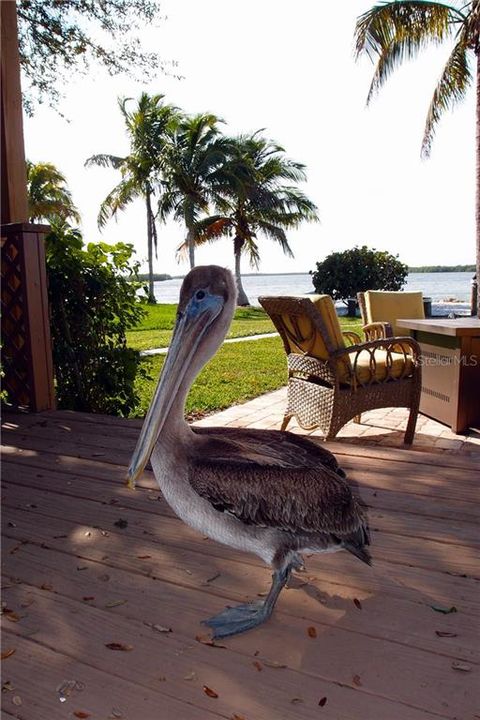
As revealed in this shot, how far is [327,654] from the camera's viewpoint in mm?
1483

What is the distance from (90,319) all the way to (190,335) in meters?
3.45

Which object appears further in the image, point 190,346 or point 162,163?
point 162,163

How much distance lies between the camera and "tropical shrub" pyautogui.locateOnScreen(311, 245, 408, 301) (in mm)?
18781

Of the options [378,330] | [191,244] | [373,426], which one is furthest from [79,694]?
[191,244]

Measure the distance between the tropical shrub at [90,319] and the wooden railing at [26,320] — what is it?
0.31 meters

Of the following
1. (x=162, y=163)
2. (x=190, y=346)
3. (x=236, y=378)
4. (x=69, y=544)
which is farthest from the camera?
(x=162, y=163)

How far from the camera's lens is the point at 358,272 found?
18781 millimetres

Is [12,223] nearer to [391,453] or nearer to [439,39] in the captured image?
[391,453]

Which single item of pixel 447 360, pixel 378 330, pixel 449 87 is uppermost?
pixel 449 87

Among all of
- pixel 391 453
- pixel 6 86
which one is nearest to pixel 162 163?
pixel 6 86

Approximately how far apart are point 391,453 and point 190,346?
6.82 feet

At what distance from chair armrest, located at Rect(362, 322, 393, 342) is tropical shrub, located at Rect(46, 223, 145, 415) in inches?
106

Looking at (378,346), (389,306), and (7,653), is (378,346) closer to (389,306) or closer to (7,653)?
(389,306)

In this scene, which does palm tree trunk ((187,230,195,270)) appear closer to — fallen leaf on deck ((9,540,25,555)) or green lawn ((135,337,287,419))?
green lawn ((135,337,287,419))
